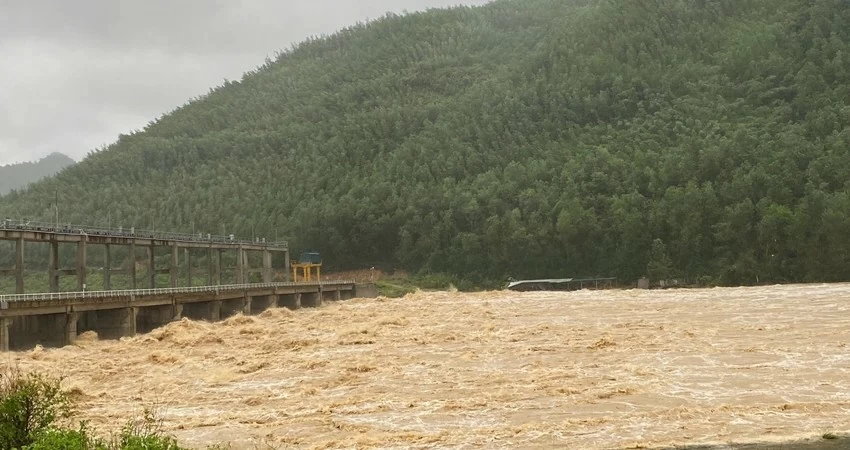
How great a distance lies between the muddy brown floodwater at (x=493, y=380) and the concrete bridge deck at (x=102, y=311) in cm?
226

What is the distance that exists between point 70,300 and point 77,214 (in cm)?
10325

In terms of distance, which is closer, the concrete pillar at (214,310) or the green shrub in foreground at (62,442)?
the green shrub in foreground at (62,442)

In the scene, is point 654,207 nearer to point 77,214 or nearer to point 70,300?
point 70,300

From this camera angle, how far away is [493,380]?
93.4ft

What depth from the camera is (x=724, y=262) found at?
89.3 metres

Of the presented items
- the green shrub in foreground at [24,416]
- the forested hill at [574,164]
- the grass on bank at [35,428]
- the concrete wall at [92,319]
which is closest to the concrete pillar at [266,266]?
the forested hill at [574,164]

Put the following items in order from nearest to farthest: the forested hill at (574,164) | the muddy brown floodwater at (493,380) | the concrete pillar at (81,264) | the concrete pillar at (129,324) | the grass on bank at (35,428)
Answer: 1. the grass on bank at (35,428)
2. the muddy brown floodwater at (493,380)
3. the concrete pillar at (129,324)
4. the concrete pillar at (81,264)
5. the forested hill at (574,164)

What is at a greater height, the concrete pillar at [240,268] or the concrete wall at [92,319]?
the concrete pillar at [240,268]

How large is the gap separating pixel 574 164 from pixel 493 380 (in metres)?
88.8

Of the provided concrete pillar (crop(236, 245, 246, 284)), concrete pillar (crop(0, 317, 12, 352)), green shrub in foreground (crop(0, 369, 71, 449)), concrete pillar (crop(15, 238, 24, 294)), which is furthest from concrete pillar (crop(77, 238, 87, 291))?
green shrub in foreground (crop(0, 369, 71, 449))

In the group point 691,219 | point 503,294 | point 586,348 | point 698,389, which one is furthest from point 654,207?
point 698,389

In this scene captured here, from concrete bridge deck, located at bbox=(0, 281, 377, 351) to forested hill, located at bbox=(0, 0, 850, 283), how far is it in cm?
4789

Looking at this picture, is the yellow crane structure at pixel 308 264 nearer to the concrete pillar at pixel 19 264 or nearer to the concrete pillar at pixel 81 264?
the concrete pillar at pixel 81 264

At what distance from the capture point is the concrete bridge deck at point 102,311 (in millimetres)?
43906
